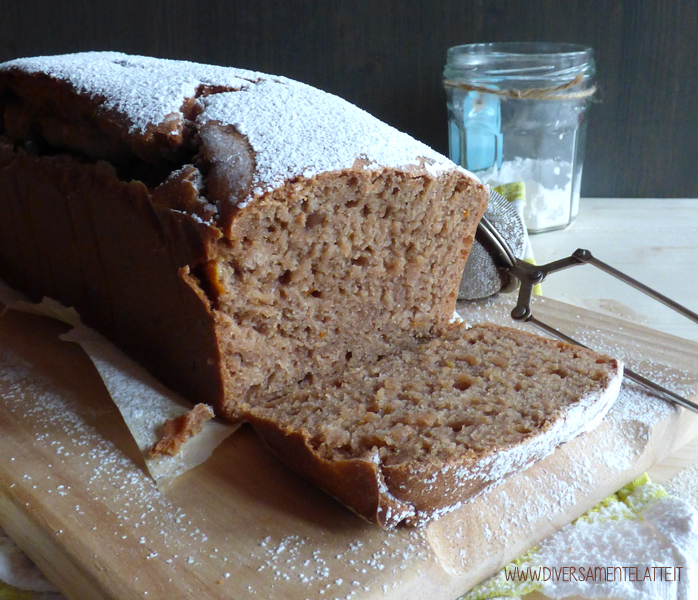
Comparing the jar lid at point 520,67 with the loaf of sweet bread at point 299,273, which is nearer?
the loaf of sweet bread at point 299,273

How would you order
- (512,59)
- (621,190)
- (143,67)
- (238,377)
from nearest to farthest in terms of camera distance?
1. (238,377)
2. (143,67)
3. (512,59)
4. (621,190)

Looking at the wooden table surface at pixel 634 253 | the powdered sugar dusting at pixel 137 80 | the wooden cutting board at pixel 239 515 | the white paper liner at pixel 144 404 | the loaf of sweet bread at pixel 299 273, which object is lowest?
the wooden table surface at pixel 634 253

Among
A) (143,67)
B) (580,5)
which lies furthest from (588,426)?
(580,5)

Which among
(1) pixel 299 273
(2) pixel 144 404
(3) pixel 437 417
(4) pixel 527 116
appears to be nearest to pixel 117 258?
(2) pixel 144 404

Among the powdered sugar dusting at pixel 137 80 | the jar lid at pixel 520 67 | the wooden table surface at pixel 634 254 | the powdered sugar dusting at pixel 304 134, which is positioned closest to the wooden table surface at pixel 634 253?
the wooden table surface at pixel 634 254

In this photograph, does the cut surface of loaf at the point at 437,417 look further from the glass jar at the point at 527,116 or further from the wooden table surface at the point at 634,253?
the glass jar at the point at 527,116

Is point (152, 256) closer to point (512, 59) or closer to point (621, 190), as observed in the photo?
point (512, 59)

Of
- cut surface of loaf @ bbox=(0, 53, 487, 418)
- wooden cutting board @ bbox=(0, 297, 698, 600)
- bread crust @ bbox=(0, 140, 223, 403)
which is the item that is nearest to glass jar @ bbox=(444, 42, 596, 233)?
Answer: cut surface of loaf @ bbox=(0, 53, 487, 418)

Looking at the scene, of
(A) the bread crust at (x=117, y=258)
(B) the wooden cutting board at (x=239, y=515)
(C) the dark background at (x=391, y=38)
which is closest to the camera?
(B) the wooden cutting board at (x=239, y=515)
